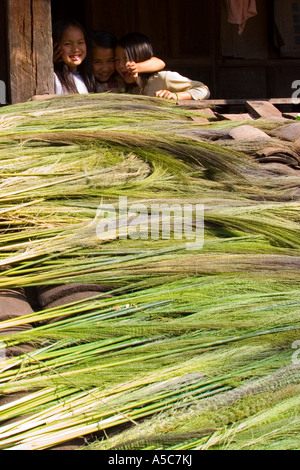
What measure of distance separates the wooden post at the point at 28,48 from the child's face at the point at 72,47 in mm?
489

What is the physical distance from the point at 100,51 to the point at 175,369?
12.3ft

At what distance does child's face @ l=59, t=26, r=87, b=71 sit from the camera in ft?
17.3

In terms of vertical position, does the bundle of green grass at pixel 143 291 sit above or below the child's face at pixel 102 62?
below

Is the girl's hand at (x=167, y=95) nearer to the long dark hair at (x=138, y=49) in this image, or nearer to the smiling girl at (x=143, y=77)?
the smiling girl at (x=143, y=77)

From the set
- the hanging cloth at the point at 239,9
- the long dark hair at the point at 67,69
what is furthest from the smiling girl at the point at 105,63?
the hanging cloth at the point at 239,9

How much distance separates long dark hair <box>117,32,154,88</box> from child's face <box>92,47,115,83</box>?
0.12 metres

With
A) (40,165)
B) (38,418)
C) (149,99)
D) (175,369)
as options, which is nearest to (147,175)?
(40,165)

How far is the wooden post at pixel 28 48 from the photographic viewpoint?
4738mm

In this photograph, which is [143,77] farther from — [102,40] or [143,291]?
[143,291]

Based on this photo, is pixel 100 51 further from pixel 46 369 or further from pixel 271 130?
pixel 46 369

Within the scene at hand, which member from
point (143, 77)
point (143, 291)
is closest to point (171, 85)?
point (143, 77)

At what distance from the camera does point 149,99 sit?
4.54 metres

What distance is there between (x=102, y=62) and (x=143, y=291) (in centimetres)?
331
